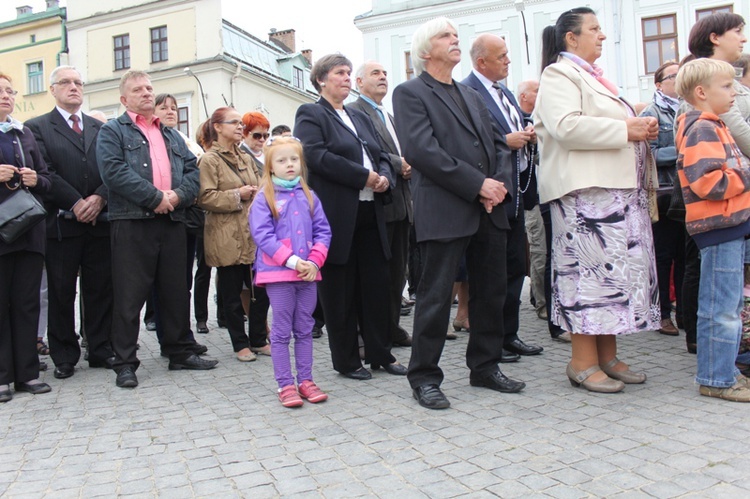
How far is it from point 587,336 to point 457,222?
1.13m

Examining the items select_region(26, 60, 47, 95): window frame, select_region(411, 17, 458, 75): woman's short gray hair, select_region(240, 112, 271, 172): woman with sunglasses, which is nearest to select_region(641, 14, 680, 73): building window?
select_region(240, 112, 271, 172): woman with sunglasses

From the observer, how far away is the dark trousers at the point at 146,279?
5117mm

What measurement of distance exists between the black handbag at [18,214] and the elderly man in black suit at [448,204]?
2.59 m

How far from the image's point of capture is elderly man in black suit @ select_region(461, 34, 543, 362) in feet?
16.9

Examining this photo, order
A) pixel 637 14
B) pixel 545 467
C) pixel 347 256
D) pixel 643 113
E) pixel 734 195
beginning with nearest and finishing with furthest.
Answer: pixel 545 467 → pixel 734 195 → pixel 347 256 → pixel 643 113 → pixel 637 14

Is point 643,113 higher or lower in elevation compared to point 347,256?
higher

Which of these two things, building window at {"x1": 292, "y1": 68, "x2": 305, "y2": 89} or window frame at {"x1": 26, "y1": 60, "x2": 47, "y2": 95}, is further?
building window at {"x1": 292, "y1": 68, "x2": 305, "y2": 89}

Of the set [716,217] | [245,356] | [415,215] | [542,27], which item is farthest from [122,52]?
[716,217]

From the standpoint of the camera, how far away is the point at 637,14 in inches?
1039

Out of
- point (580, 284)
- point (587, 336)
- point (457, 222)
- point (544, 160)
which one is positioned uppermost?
point (544, 160)

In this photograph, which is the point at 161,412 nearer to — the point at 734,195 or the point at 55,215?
the point at 55,215

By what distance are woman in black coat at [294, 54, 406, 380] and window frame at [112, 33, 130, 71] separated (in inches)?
1275

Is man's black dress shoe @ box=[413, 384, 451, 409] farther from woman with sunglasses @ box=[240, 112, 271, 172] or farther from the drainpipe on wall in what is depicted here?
the drainpipe on wall

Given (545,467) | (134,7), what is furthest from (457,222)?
(134,7)
